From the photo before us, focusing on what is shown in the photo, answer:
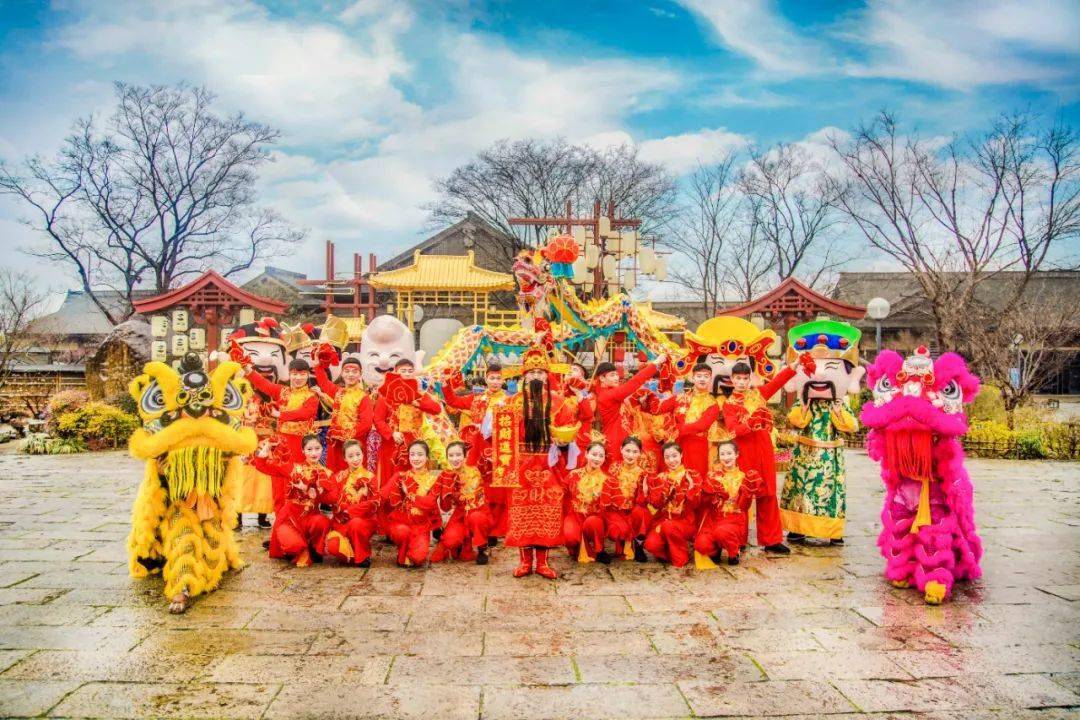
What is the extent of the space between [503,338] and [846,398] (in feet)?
14.7

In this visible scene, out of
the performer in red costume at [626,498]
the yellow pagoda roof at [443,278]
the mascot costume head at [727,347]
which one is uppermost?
the yellow pagoda roof at [443,278]

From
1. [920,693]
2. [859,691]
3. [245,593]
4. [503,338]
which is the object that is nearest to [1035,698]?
[920,693]

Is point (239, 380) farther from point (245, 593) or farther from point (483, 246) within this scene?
point (483, 246)

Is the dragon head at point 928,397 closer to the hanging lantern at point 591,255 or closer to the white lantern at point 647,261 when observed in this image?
the white lantern at point 647,261

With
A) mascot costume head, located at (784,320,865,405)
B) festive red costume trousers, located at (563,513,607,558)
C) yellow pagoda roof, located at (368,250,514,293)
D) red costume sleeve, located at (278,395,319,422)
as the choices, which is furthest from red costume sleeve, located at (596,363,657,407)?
yellow pagoda roof, located at (368,250,514,293)

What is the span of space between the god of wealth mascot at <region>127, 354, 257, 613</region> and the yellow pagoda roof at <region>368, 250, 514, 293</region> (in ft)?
65.5

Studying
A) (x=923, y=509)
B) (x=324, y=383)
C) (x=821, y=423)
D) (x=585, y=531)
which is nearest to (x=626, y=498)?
(x=585, y=531)

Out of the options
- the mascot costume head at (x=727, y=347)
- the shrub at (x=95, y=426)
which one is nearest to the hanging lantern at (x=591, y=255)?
the mascot costume head at (x=727, y=347)

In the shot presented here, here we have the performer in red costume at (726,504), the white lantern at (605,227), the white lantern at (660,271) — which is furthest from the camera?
the white lantern at (605,227)

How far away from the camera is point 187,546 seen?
15.6ft

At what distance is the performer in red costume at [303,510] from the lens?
5496mm

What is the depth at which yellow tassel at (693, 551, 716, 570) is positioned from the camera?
18.1 feet

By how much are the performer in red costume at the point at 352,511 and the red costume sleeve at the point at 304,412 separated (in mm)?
728

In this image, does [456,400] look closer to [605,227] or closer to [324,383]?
[324,383]
